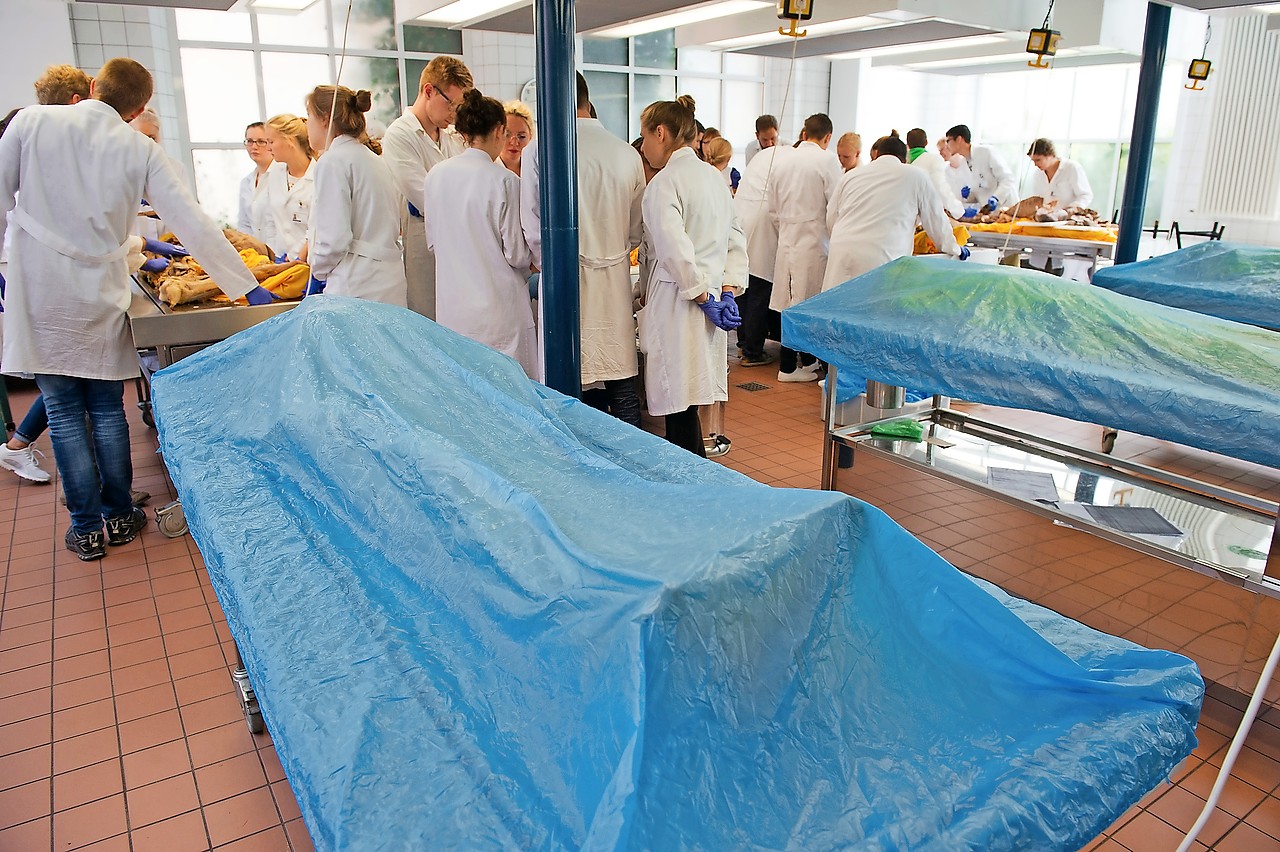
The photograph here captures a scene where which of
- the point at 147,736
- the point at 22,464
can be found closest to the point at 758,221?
the point at 22,464

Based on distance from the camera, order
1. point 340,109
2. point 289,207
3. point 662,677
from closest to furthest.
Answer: point 662,677 → point 340,109 → point 289,207

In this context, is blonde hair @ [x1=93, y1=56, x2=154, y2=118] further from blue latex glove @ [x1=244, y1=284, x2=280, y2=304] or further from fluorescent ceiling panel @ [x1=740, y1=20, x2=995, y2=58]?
fluorescent ceiling panel @ [x1=740, y1=20, x2=995, y2=58]

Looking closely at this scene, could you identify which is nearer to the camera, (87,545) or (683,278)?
(87,545)

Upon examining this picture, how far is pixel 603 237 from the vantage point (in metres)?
4.08

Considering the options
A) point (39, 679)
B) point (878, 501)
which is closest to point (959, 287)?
point (878, 501)

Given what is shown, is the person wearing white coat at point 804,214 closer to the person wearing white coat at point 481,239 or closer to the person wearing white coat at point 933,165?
the person wearing white coat at point 933,165

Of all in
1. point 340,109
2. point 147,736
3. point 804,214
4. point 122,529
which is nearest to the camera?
point 147,736

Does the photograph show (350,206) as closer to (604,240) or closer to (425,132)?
(425,132)

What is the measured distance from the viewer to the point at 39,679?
8.89ft

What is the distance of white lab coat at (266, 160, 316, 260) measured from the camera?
484cm

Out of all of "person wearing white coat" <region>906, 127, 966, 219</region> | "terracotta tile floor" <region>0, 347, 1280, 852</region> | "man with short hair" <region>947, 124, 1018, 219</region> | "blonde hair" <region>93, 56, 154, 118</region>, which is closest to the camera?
"terracotta tile floor" <region>0, 347, 1280, 852</region>

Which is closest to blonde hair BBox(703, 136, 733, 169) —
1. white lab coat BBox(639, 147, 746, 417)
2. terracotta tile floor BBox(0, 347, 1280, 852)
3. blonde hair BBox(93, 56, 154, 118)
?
white lab coat BBox(639, 147, 746, 417)

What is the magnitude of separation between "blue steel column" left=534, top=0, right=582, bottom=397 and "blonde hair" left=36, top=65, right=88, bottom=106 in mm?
1800

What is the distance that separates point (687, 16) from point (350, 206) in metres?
3.23
